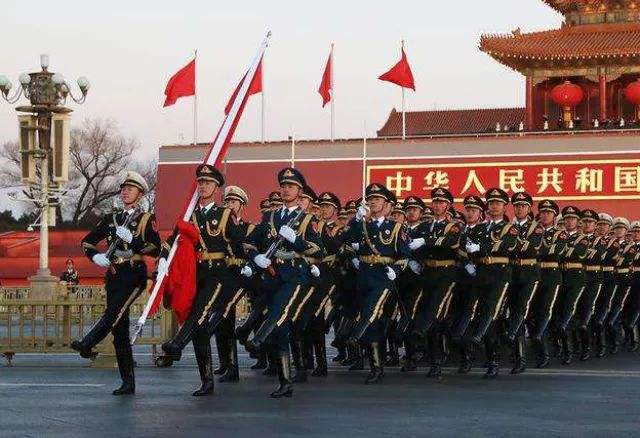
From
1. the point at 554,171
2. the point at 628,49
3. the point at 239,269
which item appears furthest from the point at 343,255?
the point at 628,49

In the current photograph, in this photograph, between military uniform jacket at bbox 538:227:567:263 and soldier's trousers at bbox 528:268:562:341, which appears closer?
soldier's trousers at bbox 528:268:562:341

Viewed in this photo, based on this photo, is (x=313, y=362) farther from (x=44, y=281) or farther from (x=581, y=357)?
(x=44, y=281)

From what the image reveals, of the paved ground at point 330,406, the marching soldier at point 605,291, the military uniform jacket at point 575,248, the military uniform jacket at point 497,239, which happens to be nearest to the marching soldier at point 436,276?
the military uniform jacket at point 497,239

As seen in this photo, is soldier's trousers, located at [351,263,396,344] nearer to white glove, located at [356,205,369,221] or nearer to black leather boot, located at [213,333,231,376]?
white glove, located at [356,205,369,221]

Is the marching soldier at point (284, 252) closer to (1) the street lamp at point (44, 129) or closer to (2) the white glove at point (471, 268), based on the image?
(2) the white glove at point (471, 268)

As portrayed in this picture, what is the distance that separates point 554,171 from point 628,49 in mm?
4333

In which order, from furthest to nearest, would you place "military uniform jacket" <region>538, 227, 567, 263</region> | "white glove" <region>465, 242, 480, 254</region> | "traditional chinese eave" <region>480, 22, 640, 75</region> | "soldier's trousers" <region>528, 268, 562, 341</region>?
"traditional chinese eave" <region>480, 22, 640, 75</region>
"military uniform jacket" <region>538, 227, 567, 263</region>
"soldier's trousers" <region>528, 268, 562, 341</region>
"white glove" <region>465, 242, 480, 254</region>

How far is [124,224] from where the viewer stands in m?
10.8

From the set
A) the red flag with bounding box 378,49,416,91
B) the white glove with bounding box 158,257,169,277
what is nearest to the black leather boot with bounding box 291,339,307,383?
the white glove with bounding box 158,257,169,277

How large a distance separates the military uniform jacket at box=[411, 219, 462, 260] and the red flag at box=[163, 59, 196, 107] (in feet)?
68.0

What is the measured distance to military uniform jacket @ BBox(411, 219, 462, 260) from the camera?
12.8 m

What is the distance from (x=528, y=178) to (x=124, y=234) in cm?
2778

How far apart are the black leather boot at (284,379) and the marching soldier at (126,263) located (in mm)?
1067

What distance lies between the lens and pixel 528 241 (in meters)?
13.3
